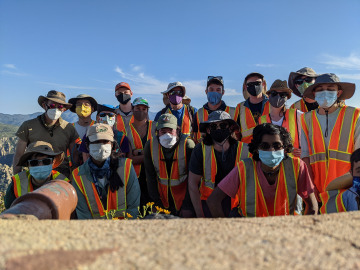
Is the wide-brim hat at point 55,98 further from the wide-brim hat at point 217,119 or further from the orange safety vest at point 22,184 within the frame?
the wide-brim hat at point 217,119

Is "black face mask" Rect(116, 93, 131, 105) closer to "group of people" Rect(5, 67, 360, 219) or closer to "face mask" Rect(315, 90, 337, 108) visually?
"group of people" Rect(5, 67, 360, 219)

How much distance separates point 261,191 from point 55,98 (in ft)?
13.9

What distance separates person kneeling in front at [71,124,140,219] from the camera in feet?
13.9

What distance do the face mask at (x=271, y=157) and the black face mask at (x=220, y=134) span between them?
35.9 inches

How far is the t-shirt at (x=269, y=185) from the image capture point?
358 cm

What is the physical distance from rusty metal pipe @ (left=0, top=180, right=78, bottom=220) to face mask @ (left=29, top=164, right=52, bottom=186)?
6.17 feet

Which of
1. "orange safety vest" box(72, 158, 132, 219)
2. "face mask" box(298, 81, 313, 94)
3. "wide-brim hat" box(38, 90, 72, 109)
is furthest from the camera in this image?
"face mask" box(298, 81, 313, 94)

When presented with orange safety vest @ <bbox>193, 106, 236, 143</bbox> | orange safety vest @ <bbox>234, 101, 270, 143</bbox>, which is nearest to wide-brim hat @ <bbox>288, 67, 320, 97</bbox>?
orange safety vest @ <bbox>234, 101, 270, 143</bbox>

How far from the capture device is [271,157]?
3.62 metres

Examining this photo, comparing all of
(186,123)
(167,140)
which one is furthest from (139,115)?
(167,140)

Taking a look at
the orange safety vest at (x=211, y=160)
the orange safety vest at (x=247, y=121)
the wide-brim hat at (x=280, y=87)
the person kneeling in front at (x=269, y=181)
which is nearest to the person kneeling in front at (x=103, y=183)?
the orange safety vest at (x=211, y=160)

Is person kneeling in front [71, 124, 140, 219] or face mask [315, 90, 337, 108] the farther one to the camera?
face mask [315, 90, 337, 108]

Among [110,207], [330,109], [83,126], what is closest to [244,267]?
[110,207]

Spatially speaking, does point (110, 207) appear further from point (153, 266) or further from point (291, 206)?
point (153, 266)
